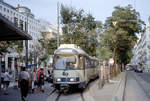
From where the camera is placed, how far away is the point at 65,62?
14.7 metres

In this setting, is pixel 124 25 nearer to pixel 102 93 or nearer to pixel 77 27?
pixel 77 27

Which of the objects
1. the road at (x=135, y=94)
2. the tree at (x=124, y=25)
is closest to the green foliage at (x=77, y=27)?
the tree at (x=124, y=25)

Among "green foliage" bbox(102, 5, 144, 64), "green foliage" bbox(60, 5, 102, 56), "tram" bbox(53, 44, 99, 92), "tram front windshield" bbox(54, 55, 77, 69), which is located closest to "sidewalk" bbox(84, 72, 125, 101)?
"tram" bbox(53, 44, 99, 92)

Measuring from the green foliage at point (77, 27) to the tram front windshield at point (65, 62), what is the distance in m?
12.8

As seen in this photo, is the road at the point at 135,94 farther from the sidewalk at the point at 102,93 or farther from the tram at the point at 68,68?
the tram at the point at 68,68

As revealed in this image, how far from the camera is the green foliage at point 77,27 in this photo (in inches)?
1122

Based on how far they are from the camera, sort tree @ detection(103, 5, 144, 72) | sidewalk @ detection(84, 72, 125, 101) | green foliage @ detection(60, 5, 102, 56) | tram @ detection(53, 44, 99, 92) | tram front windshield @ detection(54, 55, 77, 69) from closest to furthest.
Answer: sidewalk @ detection(84, 72, 125, 101)
tram @ detection(53, 44, 99, 92)
tram front windshield @ detection(54, 55, 77, 69)
green foliage @ detection(60, 5, 102, 56)
tree @ detection(103, 5, 144, 72)

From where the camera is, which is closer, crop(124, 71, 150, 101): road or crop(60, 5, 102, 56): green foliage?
crop(124, 71, 150, 101): road

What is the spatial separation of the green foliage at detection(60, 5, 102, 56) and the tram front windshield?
12771 mm

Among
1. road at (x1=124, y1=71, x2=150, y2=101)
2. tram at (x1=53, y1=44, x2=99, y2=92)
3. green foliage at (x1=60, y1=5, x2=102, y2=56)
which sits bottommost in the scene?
road at (x1=124, y1=71, x2=150, y2=101)

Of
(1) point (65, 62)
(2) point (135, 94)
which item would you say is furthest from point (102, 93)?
(1) point (65, 62)

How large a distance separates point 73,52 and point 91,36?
15.5 m

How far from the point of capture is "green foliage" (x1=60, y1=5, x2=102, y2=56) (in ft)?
93.5

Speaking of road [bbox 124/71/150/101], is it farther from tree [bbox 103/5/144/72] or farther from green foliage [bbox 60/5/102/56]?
tree [bbox 103/5/144/72]
